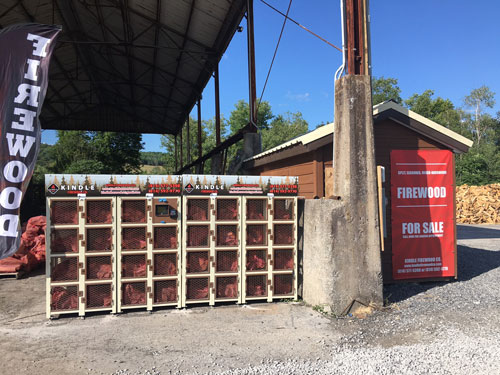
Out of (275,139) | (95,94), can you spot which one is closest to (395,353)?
(95,94)

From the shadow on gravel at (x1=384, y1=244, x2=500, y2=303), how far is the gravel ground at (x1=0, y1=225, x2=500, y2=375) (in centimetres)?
10

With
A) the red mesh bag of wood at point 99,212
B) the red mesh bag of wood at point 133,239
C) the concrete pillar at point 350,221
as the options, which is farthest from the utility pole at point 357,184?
the red mesh bag of wood at point 99,212

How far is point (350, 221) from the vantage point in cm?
652

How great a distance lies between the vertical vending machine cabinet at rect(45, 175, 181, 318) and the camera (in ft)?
21.0

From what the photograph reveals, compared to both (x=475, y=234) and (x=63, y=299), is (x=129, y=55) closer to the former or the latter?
(x=63, y=299)

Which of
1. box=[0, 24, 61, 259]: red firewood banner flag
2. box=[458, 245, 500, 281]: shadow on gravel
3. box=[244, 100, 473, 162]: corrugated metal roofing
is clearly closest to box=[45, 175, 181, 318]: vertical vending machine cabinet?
box=[0, 24, 61, 259]: red firewood banner flag

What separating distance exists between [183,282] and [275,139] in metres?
44.8

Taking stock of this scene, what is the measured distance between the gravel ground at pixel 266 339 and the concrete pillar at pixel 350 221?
1.56 ft

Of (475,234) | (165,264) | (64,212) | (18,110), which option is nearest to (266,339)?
(165,264)

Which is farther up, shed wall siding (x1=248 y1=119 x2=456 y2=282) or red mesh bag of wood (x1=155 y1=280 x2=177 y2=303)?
shed wall siding (x1=248 y1=119 x2=456 y2=282)

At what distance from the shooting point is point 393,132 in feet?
27.2

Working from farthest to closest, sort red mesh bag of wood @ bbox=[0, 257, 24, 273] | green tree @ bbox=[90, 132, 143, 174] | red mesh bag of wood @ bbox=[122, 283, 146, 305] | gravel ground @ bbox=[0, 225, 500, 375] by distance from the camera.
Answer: green tree @ bbox=[90, 132, 143, 174] < red mesh bag of wood @ bbox=[0, 257, 24, 273] < red mesh bag of wood @ bbox=[122, 283, 146, 305] < gravel ground @ bbox=[0, 225, 500, 375]

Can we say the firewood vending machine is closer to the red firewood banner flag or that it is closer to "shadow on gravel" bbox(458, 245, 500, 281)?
the red firewood banner flag

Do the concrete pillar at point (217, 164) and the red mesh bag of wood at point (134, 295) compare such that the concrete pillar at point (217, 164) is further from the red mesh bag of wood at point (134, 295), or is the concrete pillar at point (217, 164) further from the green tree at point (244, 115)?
the green tree at point (244, 115)
